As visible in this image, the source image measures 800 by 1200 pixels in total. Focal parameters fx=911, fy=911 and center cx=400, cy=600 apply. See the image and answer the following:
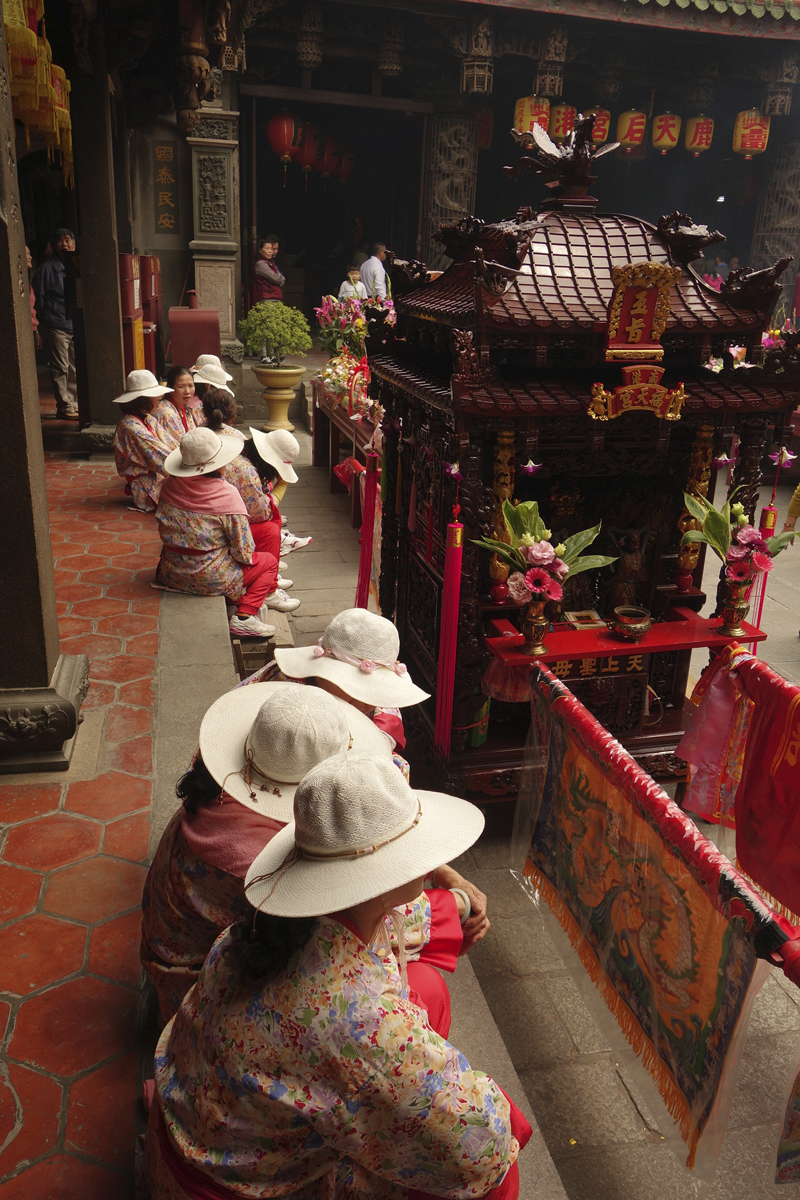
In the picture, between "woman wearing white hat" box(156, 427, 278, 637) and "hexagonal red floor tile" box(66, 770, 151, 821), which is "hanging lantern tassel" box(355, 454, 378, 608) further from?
Answer: "hexagonal red floor tile" box(66, 770, 151, 821)

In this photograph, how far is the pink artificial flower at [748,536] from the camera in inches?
172

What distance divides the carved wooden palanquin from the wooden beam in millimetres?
9940

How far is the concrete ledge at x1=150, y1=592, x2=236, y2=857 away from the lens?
3.90 meters

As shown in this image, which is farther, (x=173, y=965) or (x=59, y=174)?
(x=59, y=174)

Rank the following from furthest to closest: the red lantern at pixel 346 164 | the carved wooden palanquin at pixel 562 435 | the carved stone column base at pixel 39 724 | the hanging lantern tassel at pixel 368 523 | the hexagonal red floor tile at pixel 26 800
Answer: the red lantern at pixel 346 164 < the hanging lantern tassel at pixel 368 523 < the carved wooden palanquin at pixel 562 435 < the carved stone column base at pixel 39 724 < the hexagonal red floor tile at pixel 26 800

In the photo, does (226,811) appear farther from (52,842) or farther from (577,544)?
(577,544)

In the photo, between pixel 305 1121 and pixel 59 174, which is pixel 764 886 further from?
pixel 59 174

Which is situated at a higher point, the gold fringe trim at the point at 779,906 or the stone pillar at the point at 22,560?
the stone pillar at the point at 22,560

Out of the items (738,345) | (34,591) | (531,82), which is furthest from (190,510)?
(531,82)

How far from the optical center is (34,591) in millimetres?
3609

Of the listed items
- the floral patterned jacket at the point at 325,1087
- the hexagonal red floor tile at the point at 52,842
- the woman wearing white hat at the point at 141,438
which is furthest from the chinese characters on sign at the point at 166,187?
the floral patterned jacket at the point at 325,1087

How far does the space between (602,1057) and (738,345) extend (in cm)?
327

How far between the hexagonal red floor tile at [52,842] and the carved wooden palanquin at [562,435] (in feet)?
5.60

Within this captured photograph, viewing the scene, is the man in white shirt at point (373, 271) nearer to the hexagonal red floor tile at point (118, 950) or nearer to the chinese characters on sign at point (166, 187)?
the chinese characters on sign at point (166, 187)
